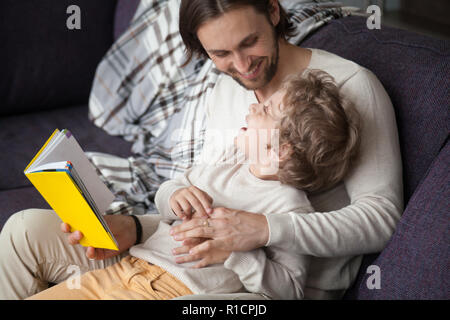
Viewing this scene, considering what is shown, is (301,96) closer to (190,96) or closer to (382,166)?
(382,166)

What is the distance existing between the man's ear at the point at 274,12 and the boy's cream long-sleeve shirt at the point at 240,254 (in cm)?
40

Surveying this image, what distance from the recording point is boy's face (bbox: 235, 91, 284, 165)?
133 centimetres

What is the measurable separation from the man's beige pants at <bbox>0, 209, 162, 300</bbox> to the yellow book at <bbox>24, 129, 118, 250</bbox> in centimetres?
10

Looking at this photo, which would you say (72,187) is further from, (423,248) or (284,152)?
(423,248)

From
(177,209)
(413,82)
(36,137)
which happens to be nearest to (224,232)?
(177,209)

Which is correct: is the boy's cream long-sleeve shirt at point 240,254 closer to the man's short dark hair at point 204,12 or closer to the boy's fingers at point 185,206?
the boy's fingers at point 185,206

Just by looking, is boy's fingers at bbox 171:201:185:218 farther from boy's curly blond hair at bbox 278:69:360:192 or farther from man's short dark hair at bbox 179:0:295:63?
man's short dark hair at bbox 179:0:295:63

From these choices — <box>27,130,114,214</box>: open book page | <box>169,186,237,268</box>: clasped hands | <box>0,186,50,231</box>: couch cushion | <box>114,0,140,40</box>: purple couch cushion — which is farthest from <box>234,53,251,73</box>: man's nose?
<box>114,0,140,40</box>: purple couch cushion

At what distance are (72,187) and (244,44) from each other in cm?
57

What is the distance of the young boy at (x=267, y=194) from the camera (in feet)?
4.09

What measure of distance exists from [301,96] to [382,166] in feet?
0.85

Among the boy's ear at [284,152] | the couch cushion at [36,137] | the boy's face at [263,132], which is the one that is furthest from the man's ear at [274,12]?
the couch cushion at [36,137]

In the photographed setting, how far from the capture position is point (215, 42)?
137 cm

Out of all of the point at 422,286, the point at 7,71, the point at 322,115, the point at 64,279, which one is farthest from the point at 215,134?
the point at 7,71
